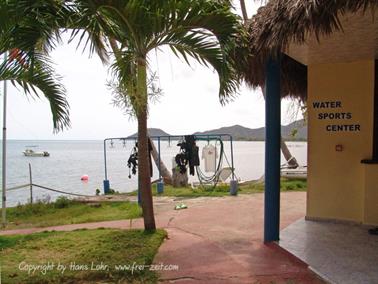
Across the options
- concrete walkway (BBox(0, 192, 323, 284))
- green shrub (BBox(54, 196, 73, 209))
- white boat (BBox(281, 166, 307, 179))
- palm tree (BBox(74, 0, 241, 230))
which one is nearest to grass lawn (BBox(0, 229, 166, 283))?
concrete walkway (BBox(0, 192, 323, 284))

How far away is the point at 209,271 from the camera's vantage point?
164 inches

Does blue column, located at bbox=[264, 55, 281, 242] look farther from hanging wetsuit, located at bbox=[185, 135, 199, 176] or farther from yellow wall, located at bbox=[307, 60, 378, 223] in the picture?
hanging wetsuit, located at bbox=[185, 135, 199, 176]

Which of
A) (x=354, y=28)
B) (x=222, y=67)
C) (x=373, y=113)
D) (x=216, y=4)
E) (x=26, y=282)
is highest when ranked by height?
(x=216, y=4)

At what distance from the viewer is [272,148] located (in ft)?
16.4

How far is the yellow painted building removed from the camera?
5.72 metres

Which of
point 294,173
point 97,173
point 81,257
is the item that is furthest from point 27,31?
point 97,173

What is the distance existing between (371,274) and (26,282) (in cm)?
342

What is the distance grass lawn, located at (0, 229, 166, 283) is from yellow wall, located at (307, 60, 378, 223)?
260cm

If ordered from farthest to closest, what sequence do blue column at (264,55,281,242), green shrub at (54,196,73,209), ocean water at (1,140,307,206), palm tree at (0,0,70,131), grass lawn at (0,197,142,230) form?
ocean water at (1,140,307,206) < green shrub at (54,196,73,209) < grass lawn at (0,197,142,230) < blue column at (264,55,281,242) < palm tree at (0,0,70,131)

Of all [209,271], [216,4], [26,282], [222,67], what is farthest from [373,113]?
[26,282]

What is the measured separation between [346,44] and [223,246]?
298 cm

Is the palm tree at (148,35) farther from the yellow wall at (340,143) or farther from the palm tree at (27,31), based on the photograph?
the yellow wall at (340,143)

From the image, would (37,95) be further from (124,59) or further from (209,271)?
(209,271)

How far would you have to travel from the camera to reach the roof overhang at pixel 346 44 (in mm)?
4039
